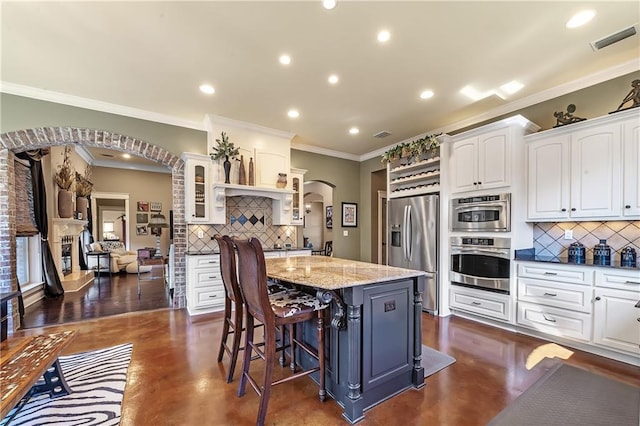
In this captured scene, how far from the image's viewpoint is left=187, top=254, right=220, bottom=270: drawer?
3.89 meters

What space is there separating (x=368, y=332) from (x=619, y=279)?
252cm

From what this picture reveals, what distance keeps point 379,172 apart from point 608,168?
151 inches

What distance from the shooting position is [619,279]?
2.51 m

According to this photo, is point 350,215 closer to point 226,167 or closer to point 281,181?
point 281,181

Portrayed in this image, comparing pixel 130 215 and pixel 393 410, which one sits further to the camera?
pixel 130 215

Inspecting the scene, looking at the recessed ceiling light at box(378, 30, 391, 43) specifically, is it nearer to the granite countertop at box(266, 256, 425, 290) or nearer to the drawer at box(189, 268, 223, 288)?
the granite countertop at box(266, 256, 425, 290)

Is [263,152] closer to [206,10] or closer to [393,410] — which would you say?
[206,10]

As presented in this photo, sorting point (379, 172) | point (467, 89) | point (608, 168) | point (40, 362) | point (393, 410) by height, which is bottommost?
point (393, 410)

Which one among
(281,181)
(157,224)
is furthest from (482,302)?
(157,224)

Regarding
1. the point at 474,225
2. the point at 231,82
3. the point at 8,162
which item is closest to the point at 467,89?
the point at 474,225

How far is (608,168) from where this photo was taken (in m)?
2.71

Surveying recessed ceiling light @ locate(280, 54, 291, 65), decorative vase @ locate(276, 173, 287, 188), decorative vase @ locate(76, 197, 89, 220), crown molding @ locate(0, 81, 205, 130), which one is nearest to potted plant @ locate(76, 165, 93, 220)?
decorative vase @ locate(76, 197, 89, 220)

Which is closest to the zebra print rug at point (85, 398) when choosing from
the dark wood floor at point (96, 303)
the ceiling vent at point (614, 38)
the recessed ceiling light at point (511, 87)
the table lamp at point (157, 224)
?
the dark wood floor at point (96, 303)

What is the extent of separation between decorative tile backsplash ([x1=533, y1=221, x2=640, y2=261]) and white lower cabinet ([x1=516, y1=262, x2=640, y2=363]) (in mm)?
471
